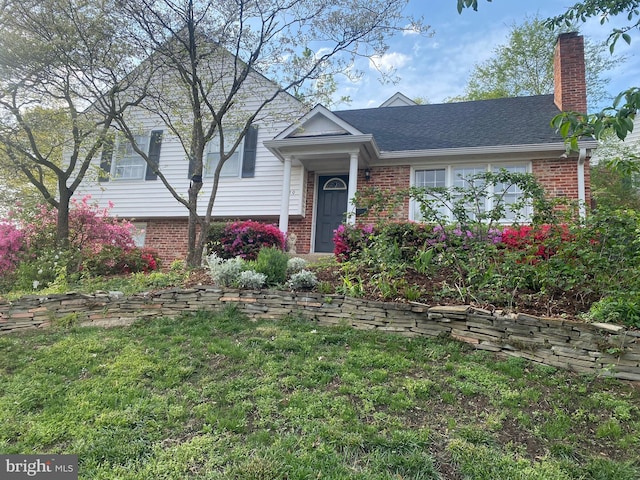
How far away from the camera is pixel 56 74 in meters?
7.57

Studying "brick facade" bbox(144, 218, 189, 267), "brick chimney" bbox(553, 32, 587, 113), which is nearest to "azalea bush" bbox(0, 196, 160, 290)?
"brick facade" bbox(144, 218, 189, 267)

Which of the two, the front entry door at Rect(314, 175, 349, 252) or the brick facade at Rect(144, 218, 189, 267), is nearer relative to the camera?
the front entry door at Rect(314, 175, 349, 252)

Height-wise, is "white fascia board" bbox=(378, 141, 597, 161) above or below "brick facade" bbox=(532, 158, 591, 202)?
above

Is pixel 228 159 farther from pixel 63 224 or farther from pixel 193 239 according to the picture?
pixel 63 224

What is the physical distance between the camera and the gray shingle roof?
364 inches

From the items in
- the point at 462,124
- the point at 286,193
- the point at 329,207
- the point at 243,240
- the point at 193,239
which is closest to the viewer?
the point at 193,239

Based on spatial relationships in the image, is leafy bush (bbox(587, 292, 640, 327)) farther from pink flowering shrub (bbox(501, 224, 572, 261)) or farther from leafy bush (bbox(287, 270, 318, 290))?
leafy bush (bbox(287, 270, 318, 290))

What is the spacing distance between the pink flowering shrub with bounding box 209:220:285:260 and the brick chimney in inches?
304

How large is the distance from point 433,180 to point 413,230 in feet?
13.6

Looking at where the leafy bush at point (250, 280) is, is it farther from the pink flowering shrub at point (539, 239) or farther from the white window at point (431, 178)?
the white window at point (431, 178)

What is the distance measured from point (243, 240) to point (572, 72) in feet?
28.7

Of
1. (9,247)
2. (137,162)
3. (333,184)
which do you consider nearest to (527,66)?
(333,184)

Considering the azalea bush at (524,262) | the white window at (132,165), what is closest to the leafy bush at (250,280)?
the azalea bush at (524,262)

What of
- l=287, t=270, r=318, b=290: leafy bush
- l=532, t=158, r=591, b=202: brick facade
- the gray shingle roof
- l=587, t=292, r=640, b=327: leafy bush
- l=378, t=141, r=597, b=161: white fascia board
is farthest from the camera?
the gray shingle roof
